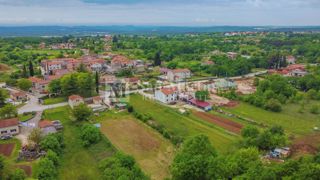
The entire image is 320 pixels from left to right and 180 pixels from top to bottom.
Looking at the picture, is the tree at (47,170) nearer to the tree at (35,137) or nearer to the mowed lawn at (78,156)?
the mowed lawn at (78,156)

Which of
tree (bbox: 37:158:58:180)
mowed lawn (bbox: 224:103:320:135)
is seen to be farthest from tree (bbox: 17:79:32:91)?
mowed lawn (bbox: 224:103:320:135)

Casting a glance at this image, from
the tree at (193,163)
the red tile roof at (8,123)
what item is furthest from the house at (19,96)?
the tree at (193,163)

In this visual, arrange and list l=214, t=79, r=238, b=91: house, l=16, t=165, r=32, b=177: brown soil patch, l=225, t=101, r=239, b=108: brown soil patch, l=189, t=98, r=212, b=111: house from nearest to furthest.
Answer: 1. l=16, t=165, r=32, b=177: brown soil patch
2. l=189, t=98, r=212, b=111: house
3. l=225, t=101, r=239, b=108: brown soil patch
4. l=214, t=79, r=238, b=91: house

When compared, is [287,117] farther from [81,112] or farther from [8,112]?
[8,112]

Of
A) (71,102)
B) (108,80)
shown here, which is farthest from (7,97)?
(108,80)

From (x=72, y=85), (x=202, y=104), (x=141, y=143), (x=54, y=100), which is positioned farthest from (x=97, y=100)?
(x=141, y=143)

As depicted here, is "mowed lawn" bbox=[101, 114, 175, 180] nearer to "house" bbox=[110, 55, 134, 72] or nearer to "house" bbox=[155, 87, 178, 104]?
"house" bbox=[155, 87, 178, 104]

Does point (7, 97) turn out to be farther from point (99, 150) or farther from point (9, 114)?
point (99, 150)
